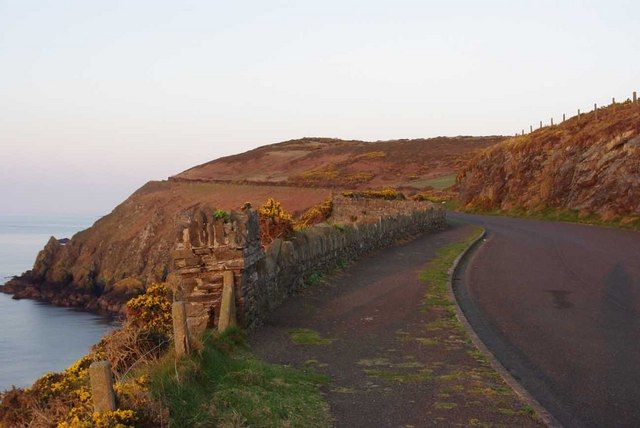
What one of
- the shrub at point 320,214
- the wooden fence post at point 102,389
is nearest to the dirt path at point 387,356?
the wooden fence post at point 102,389

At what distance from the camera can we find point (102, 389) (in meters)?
5.29

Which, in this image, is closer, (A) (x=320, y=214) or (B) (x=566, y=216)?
(A) (x=320, y=214)

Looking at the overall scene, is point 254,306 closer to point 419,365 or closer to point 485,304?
point 419,365

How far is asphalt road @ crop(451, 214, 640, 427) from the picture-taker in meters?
7.80

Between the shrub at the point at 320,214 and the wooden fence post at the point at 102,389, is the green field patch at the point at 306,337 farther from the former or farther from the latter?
the shrub at the point at 320,214

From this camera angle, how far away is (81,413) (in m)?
5.45

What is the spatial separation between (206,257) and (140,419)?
5.37 m

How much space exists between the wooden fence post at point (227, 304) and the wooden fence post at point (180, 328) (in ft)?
8.23

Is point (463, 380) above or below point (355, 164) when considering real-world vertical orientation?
below

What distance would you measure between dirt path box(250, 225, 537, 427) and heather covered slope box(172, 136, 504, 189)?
6012cm

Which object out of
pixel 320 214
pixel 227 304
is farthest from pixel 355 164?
pixel 227 304

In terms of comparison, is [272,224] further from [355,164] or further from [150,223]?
[355,164]

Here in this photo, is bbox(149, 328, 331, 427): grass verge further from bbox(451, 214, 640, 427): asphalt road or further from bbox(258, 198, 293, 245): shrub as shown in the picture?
bbox(258, 198, 293, 245): shrub

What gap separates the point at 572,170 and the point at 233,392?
37.3 meters
